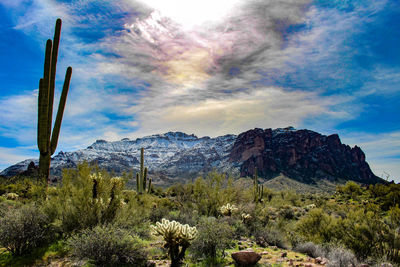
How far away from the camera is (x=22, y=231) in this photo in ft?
21.9

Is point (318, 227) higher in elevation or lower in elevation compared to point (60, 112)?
lower

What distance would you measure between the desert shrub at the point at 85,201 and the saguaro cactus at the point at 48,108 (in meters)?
2.76

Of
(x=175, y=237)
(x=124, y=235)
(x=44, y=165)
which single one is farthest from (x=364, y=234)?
(x=44, y=165)

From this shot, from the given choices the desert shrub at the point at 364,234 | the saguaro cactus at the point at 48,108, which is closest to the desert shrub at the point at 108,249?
the saguaro cactus at the point at 48,108

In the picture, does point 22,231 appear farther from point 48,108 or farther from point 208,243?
point 48,108

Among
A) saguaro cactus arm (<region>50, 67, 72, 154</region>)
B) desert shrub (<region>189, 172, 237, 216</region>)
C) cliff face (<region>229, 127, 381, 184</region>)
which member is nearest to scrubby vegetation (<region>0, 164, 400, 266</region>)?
saguaro cactus arm (<region>50, 67, 72, 154</region>)

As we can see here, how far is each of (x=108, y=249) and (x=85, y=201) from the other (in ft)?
7.30

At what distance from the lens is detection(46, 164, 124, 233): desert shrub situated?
760cm

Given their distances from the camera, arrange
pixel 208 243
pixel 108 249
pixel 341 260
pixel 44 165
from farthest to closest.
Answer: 1. pixel 44 165
2. pixel 208 243
3. pixel 341 260
4. pixel 108 249

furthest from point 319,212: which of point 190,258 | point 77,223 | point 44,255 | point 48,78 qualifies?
point 48,78

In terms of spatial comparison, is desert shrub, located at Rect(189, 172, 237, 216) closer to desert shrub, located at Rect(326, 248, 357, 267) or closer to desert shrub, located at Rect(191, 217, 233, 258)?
desert shrub, located at Rect(191, 217, 233, 258)

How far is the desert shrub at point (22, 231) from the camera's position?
647 centimetres

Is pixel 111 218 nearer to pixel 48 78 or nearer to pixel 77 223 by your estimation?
pixel 77 223

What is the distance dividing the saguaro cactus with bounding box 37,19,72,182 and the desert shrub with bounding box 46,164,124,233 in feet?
9.04
